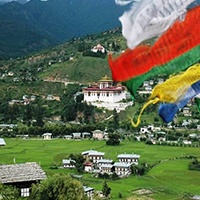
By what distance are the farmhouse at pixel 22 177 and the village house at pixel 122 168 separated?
65.7 feet

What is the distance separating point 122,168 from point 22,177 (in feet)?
70.0

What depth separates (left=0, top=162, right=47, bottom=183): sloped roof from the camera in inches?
675

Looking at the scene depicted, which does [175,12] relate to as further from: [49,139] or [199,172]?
[49,139]

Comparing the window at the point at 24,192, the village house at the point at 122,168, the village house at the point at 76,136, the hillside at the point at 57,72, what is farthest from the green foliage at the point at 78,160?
the hillside at the point at 57,72

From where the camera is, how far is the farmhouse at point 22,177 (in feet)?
56.1

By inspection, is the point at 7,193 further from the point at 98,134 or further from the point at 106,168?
the point at 98,134

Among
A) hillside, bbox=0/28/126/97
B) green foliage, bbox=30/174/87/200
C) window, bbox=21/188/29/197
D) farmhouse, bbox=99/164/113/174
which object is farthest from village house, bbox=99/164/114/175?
hillside, bbox=0/28/126/97

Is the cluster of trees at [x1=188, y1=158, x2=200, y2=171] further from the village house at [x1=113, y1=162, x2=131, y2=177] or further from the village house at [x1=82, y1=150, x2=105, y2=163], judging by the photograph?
the village house at [x1=82, y1=150, x2=105, y2=163]

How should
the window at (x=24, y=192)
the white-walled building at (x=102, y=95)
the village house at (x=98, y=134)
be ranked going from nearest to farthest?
the window at (x=24, y=192), the village house at (x=98, y=134), the white-walled building at (x=102, y=95)

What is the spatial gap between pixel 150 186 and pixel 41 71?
59.9m

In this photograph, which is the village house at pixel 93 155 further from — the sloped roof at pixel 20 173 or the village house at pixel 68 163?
the sloped roof at pixel 20 173

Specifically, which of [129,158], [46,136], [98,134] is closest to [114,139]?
[98,134]

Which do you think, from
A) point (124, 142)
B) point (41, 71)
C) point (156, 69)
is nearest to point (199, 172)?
point (124, 142)

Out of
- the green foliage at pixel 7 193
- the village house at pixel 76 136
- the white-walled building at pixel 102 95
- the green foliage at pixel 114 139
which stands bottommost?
the green foliage at pixel 7 193
